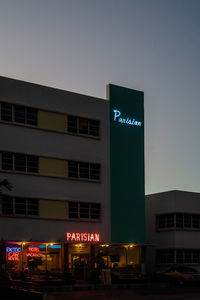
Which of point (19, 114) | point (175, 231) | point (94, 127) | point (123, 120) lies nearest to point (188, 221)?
point (175, 231)

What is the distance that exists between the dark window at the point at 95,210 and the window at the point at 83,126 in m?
6.05

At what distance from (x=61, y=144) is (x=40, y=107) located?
3475 millimetres

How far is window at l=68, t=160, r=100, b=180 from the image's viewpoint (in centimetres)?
4356

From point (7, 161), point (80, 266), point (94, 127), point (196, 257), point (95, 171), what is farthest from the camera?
point (196, 257)

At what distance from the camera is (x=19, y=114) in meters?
41.3

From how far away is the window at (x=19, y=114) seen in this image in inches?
1600

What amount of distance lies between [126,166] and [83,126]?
5180 millimetres

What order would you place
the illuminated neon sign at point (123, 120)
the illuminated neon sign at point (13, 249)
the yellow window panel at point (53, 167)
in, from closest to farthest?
the illuminated neon sign at point (13, 249) → the yellow window panel at point (53, 167) → the illuminated neon sign at point (123, 120)

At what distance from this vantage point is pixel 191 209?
49.9 metres

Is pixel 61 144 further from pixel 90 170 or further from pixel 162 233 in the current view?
pixel 162 233

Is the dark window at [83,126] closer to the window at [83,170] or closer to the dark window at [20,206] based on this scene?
the window at [83,170]

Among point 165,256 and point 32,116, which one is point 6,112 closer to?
point 32,116

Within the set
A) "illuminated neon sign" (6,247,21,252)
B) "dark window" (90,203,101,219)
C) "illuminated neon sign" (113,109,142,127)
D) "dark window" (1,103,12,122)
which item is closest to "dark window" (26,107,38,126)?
"dark window" (1,103,12,122)

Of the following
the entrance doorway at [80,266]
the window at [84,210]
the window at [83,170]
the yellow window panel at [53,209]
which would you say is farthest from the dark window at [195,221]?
the yellow window panel at [53,209]
